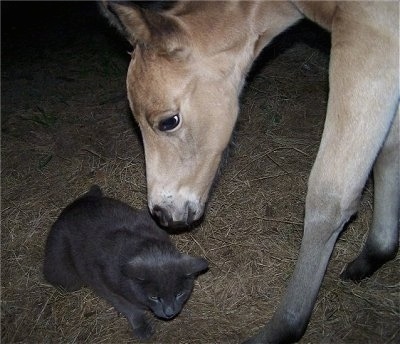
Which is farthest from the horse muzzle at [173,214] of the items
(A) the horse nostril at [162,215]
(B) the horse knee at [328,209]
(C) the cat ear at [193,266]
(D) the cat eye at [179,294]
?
(B) the horse knee at [328,209]

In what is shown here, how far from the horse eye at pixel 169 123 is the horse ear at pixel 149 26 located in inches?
11.5

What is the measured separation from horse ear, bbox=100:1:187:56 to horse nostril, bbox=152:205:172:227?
0.74 meters

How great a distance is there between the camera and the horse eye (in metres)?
2.50

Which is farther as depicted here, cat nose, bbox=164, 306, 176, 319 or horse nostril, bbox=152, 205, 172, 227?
cat nose, bbox=164, 306, 176, 319

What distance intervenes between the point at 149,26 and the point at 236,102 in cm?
60

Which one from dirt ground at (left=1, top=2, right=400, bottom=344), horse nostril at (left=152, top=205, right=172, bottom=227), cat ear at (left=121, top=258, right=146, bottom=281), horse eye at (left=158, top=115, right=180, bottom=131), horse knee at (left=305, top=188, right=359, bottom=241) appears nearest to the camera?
horse knee at (left=305, top=188, right=359, bottom=241)

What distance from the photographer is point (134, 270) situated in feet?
9.30

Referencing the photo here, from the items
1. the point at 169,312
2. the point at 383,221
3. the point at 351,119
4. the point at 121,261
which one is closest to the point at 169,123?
the point at 351,119

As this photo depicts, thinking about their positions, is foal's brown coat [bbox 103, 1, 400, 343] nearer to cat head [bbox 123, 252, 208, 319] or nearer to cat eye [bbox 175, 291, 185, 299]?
cat head [bbox 123, 252, 208, 319]

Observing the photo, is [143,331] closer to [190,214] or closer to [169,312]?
[169,312]

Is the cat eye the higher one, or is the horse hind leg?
the horse hind leg

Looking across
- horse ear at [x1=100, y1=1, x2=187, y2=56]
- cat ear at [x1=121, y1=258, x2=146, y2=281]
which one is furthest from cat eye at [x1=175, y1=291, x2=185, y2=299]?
horse ear at [x1=100, y1=1, x2=187, y2=56]

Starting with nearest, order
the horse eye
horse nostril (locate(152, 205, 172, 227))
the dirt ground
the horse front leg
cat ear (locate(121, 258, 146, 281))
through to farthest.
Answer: the horse front leg
the horse eye
horse nostril (locate(152, 205, 172, 227))
cat ear (locate(121, 258, 146, 281))
the dirt ground

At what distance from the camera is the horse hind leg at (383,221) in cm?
286
